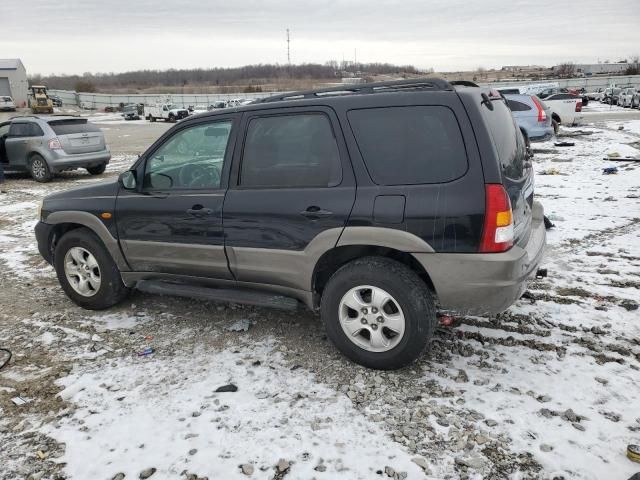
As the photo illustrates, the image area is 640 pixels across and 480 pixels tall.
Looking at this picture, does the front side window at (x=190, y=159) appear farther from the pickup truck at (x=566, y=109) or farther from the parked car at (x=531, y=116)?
the pickup truck at (x=566, y=109)

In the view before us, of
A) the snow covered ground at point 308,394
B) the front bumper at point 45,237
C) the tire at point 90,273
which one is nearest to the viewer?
the snow covered ground at point 308,394

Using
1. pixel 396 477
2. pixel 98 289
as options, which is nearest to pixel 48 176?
pixel 98 289

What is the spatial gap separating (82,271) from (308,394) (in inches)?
108

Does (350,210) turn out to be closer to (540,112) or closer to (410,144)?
(410,144)

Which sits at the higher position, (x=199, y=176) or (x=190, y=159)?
(x=190, y=159)

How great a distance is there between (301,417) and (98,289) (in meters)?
2.66

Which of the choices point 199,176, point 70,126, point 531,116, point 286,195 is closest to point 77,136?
point 70,126

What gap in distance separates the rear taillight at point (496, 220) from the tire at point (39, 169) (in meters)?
12.3

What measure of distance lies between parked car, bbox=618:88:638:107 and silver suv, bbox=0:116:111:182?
3735 centimetres

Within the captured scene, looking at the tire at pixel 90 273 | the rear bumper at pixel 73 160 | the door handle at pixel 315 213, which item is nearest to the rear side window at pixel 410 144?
the door handle at pixel 315 213

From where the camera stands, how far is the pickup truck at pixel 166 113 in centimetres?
4179

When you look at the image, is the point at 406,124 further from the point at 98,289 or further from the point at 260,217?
the point at 98,289

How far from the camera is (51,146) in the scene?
40.1 feet

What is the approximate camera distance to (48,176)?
12.6 meters
